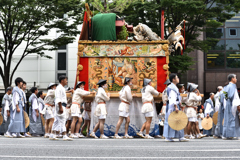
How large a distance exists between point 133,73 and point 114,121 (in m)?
1.62

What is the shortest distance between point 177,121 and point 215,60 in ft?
72.9

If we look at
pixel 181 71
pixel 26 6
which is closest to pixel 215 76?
pixel 181 71

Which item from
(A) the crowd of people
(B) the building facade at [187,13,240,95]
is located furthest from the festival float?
(B) the building facade at [187,13,240,95]

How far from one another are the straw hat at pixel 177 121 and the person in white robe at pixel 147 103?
2.23 m

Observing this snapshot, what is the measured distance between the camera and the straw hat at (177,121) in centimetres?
980

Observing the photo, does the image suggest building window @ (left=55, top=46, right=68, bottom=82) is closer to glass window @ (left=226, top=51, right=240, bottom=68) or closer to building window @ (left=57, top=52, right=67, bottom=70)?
building window @ (left=57, top=52, right=67, bottom=70)

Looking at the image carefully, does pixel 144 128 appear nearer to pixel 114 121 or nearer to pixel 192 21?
pixel 114 121

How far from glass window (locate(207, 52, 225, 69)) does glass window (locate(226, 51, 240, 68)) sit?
0.44m

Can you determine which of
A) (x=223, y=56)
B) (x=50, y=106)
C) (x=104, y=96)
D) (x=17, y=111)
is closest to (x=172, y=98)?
(x=104, y=96)

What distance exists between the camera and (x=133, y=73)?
526 inches

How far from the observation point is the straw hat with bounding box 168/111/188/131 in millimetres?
9797

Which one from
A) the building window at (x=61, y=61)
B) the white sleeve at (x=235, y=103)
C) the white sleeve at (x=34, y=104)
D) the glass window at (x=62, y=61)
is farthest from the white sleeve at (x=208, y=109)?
the glass window at (x=62, y=61)

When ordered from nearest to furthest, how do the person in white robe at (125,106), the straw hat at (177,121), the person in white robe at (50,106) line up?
the straw hat at (177,121) < the person in white robe at (125,106) < the person in white robe at (50,106)

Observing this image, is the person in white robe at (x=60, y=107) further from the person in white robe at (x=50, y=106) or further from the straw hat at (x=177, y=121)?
the straw hat at (x=177, y=121)
